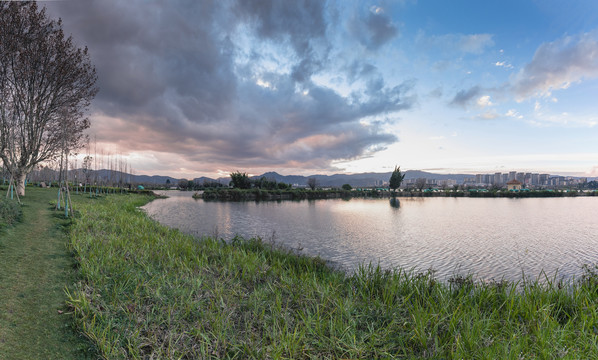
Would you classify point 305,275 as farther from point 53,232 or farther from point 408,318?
point 53,232

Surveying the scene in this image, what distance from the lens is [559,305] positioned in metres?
5.61

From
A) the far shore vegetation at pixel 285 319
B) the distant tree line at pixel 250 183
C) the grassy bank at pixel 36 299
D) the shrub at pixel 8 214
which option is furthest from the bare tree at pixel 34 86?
the distant tree line at pixel 250 183

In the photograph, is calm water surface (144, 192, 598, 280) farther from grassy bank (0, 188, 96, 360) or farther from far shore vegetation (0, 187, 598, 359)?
grassy bank (0, 188, 96, 360)

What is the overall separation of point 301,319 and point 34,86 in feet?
88.1

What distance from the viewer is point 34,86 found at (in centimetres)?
1947

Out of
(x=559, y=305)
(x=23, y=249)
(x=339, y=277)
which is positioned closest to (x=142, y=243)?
(x=23, y=249)

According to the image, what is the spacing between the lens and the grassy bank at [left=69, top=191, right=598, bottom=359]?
4.04 meters

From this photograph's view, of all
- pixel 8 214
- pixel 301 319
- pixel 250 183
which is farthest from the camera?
pixel 250 183

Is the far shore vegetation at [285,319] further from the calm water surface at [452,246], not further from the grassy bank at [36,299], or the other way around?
the calm water surface at [452,246]

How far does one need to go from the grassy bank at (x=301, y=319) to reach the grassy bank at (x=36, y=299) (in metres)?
0.29

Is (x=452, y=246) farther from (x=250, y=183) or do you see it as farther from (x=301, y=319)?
(x=250, y=183)

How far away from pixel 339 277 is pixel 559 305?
16.6 ft

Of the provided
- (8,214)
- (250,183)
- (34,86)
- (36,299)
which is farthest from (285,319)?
(250,183)

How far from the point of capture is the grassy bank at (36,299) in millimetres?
3961
